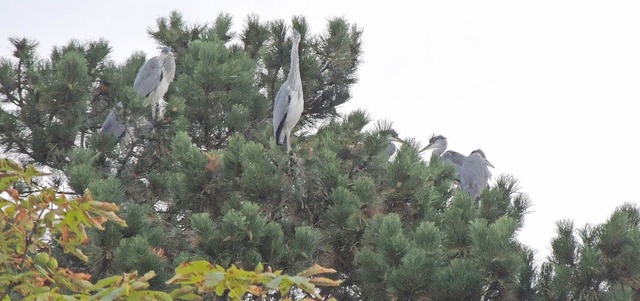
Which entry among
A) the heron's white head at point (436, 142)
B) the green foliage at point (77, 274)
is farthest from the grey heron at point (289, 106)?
the green foliage at point (77, 274)

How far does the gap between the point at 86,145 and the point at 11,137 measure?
1.02 m

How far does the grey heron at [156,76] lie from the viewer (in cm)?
1150

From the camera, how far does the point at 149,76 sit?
11648 mm

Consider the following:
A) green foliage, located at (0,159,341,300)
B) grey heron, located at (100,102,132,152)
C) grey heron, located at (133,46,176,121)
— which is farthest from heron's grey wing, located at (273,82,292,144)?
green foliage, located at (0,159,341,300)

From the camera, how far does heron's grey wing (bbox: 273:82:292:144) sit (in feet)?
32.4

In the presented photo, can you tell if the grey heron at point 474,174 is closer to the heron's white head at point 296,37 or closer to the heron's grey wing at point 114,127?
the heron's white head at point 296,37

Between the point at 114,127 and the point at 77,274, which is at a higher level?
the point at 114,127

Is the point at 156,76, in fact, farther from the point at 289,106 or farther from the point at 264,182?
the point at 264,182

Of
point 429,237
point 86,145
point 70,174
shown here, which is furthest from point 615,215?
point 86,145

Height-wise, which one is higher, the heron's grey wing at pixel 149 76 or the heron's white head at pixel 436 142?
the heron's white head at pixel 436 142

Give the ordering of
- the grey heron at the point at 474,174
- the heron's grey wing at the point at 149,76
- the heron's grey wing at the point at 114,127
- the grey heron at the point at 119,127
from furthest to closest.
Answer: the grey heron at the point at 474,174 → the heron's grey wing at the point at 149,76 → the heron's grey wing at the point at 114,127 → the grey heron at the point at 119,127

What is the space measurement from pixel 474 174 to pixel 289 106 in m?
3.15

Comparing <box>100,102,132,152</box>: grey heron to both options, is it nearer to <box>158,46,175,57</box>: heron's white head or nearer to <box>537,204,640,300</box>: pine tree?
<box>158,46,175,57</box>: heron's white head

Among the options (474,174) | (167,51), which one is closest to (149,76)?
(167,51)
